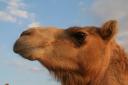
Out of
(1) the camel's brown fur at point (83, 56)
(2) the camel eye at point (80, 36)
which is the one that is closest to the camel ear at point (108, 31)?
(1) the camel's brown fur at point (83, 56)

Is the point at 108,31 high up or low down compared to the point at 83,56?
up

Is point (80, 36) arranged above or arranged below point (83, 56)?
above

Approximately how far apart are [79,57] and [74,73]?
0.37 metres

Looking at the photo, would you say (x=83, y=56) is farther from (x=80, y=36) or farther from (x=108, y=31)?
(x=108, y=31)

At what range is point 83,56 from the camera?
8430 millimetres

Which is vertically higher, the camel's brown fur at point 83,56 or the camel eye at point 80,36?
the camel eye at point 80,36

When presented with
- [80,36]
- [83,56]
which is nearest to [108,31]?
[80,36]

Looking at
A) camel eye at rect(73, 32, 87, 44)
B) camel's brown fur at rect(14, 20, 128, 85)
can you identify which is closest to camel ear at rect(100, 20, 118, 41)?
camel's brown fur at rect(14, 20, 128, 85)

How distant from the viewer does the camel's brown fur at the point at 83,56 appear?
8305 millimetres

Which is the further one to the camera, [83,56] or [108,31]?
[108,31]

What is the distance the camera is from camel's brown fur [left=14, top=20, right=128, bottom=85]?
8.30 m

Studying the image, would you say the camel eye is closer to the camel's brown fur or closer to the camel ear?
the camel's brown fur

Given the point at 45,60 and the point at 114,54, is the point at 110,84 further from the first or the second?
the point at 45,60

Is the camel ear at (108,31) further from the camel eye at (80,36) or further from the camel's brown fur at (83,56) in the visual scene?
the camel eye at (80,36)
